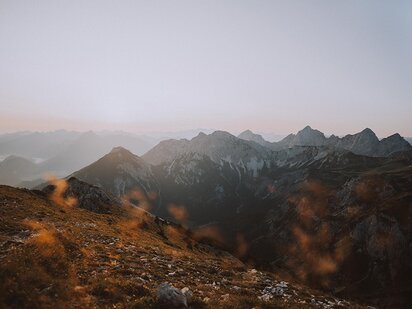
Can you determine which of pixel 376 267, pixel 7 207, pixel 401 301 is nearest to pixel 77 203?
pixel 7 207

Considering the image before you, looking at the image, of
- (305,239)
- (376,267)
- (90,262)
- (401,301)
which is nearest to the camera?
(90,262)

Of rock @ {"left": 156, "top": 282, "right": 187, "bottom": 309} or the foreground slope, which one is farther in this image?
rock @ {"left": 156, "top": 282, "right": 187, "bottom": 309}

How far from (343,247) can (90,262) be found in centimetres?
16597

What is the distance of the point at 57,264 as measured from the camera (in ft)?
46.5

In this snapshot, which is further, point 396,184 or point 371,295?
point 396,184

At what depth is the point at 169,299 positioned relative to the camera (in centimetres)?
1300

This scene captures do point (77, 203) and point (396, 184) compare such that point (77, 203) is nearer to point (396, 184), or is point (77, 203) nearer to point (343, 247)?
point (343, 247)

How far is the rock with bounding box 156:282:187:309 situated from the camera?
42.0 feet

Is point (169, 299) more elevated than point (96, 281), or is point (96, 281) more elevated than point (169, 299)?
point (169, 299)

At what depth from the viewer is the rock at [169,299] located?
42.0 ft

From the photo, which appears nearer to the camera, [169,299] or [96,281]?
[169,299]

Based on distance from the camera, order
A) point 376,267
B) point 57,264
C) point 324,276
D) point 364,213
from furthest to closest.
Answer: point 364,213
point 324,276
point 376,267
point 57,264

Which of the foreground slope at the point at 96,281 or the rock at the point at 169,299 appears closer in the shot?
the foreground slope at the point at 96,281

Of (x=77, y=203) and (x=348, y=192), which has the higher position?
(x=77, y=203)
